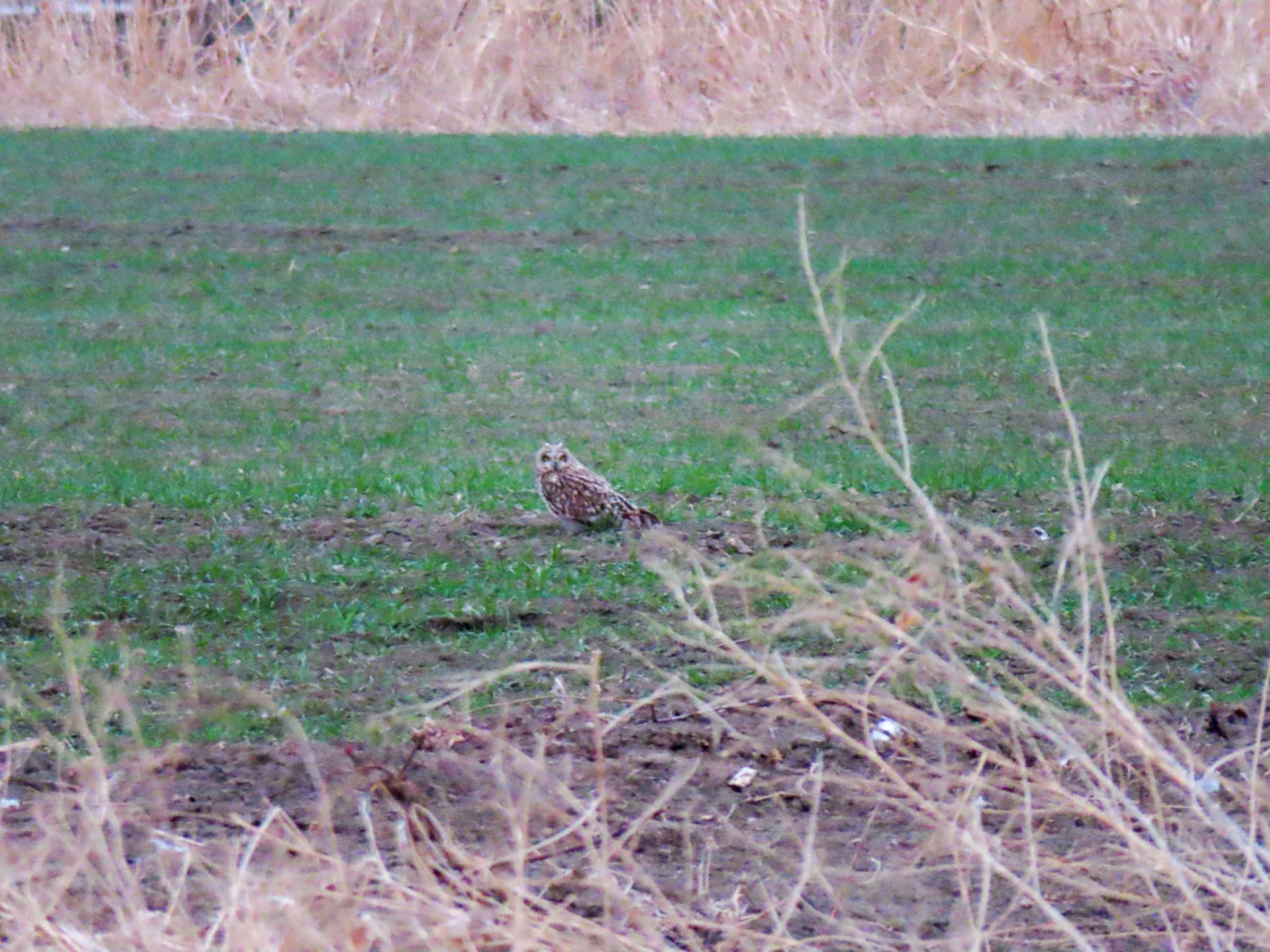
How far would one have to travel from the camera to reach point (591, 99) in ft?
59.3

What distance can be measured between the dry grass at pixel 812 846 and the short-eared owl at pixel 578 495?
175 cm

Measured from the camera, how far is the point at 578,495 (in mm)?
6512

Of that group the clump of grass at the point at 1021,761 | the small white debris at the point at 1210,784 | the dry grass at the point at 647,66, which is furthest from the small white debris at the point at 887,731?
the dry grass at the point at 647,66

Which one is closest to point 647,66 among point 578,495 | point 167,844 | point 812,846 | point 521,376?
point 521,376

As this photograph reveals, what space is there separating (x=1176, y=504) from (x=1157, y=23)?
480 inches

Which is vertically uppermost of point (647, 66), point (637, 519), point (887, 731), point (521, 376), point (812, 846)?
point (812, 846)

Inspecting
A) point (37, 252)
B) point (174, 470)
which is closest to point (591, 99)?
point (37, 252)

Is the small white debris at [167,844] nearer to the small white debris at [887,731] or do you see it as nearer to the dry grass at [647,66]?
the small white debris at [887,731]

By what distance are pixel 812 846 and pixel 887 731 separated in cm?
99

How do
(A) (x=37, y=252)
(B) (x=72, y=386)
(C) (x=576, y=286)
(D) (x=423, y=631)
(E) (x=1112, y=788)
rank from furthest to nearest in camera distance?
(A) (x=37, y=252)
(C) (x=576, y=286)
(B) (x=72, y=386)
(D) (x=423, y=631)
(E) (x=1112, y=788)

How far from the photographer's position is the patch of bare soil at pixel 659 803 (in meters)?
3.81

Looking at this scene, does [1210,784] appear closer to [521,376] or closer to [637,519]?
[637,519]

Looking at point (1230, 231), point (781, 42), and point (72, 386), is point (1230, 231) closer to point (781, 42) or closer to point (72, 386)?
point (781, 42)

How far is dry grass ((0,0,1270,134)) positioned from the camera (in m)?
17.1
